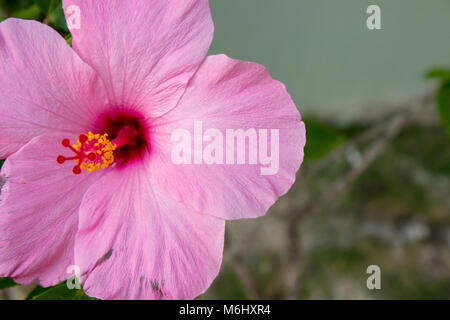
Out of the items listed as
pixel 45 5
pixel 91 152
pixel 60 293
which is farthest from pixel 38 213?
pixel 45 5

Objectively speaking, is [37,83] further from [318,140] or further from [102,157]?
[318,140]

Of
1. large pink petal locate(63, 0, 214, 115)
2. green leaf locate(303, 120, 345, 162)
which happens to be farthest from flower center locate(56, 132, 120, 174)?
green leaf locate(303, 120, 345, 162)

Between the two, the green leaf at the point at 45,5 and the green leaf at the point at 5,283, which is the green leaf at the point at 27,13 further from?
the green leaf at the point at 5,283

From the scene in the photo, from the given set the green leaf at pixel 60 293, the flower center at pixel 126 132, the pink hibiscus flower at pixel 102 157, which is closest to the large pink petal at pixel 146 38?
the pink hibiscus flower at pixel 102 157

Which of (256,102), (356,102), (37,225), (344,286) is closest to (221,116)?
(256,102)
